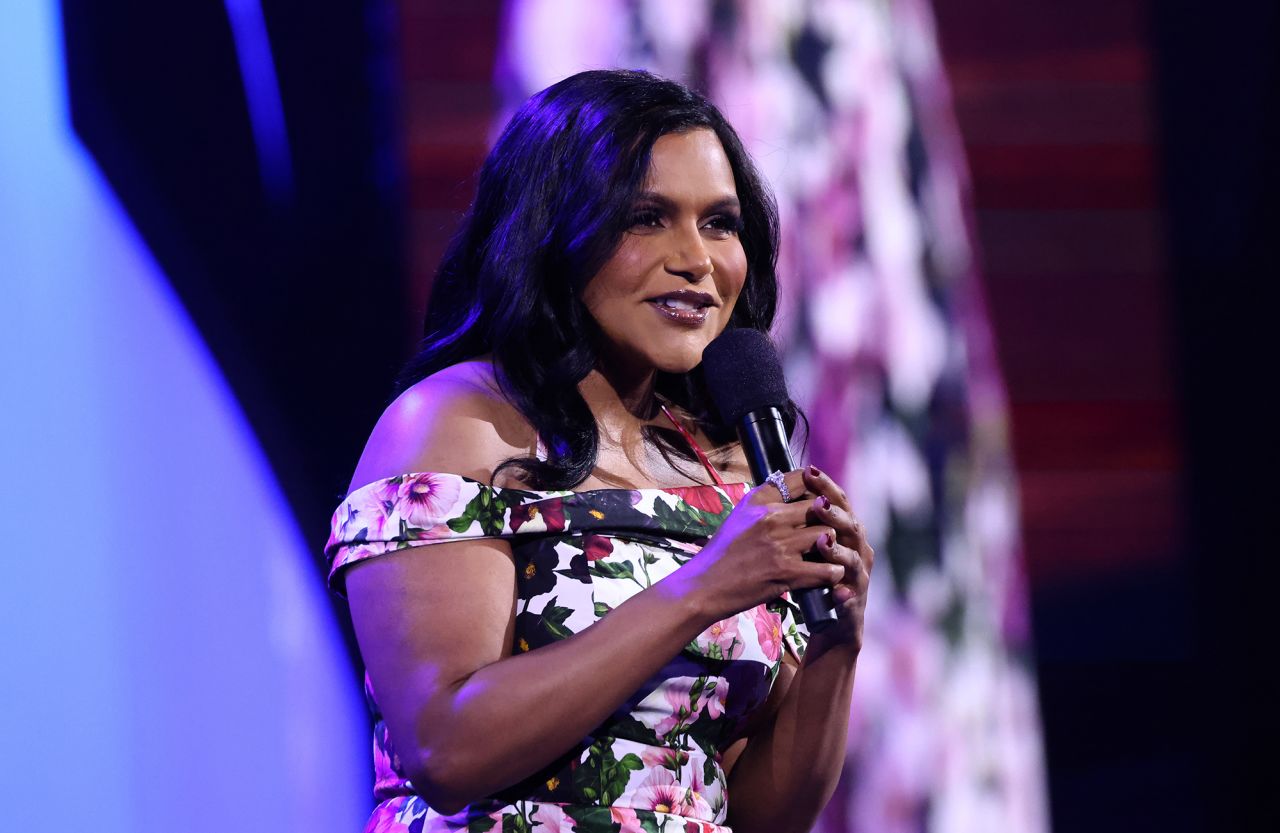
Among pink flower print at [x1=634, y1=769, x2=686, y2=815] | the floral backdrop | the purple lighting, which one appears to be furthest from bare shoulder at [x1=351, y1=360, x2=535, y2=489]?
the floral backdrop

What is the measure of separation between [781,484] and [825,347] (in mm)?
1196

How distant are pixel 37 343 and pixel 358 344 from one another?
0.45 m

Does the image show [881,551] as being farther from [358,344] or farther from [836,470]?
[358,344]

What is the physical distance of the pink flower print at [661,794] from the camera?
128cm

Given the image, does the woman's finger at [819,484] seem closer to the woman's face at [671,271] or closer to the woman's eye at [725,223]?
the woman's face at [671,271]

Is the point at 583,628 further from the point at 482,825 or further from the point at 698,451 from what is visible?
the point at 698,451

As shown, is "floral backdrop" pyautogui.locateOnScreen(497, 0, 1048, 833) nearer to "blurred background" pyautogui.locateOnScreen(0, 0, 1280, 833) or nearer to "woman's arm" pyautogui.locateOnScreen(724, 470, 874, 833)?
"blurred background" pyautogui.locateOnScreen(0, 0, 1280, 833)

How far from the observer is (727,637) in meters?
1.37

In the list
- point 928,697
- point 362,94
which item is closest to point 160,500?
point 362,94

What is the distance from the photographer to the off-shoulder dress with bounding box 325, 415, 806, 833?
4.11 ft

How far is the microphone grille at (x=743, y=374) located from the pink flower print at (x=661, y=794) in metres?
0.35

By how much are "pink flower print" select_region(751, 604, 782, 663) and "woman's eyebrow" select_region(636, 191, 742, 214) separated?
427mm

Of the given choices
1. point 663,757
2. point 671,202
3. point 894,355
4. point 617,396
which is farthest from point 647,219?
point 894,355

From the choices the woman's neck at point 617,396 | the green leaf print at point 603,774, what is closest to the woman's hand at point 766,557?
the green leaf print at point 603,774
